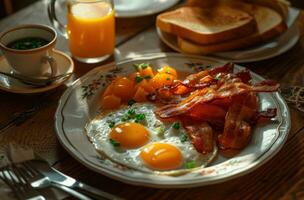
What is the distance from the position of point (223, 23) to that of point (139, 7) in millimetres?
460

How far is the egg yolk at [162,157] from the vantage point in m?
1.48

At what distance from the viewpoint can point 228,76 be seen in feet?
5.71

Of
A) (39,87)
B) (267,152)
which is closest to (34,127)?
(39,87)

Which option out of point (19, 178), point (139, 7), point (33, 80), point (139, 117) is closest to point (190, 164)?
point (139, 117)

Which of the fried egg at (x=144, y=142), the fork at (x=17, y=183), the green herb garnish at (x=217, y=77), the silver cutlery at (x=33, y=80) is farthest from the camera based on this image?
the silver cutlery at (x=33, y=80)

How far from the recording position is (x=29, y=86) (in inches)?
74.2

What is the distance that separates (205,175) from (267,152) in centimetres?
23

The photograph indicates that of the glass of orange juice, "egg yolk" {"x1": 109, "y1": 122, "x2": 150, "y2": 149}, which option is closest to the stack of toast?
the glass of orange juice

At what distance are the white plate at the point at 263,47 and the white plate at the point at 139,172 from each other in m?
0.13

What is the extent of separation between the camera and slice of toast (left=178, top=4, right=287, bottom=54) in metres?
2.14

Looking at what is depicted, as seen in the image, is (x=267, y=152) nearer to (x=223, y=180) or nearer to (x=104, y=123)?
(x=223, y=180)

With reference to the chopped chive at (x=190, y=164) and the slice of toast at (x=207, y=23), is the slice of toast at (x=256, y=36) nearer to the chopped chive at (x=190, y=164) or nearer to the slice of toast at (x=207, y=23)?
the slice of toast at (x=207, y=23)

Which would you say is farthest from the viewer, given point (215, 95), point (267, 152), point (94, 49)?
point (94, 49)

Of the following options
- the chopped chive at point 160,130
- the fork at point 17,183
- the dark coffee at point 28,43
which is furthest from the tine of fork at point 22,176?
the dark coffee at point 28,43
